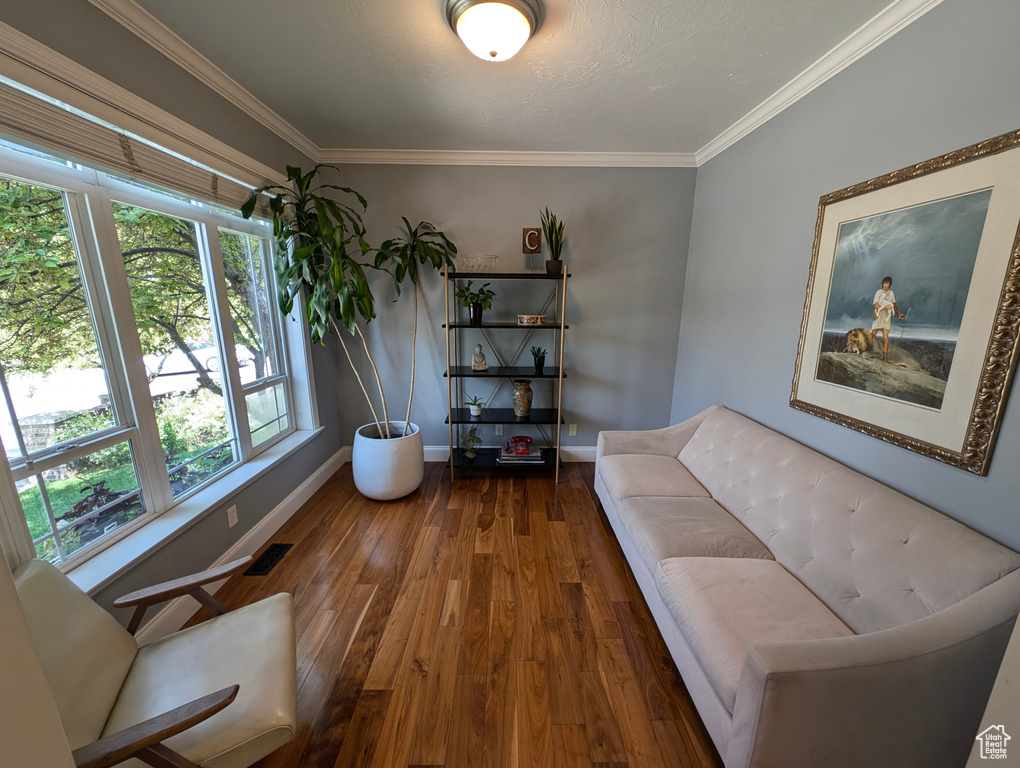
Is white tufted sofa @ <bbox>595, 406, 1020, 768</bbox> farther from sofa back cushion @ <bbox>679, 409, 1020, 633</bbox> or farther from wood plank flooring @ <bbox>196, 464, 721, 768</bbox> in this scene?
wood plank flooring @ <bbox>196, 464, 721, 768</bbox>

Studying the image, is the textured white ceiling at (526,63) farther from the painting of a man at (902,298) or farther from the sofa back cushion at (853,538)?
the sofa back cushion at (853,538)

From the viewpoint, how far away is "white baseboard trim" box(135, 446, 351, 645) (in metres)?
1.56

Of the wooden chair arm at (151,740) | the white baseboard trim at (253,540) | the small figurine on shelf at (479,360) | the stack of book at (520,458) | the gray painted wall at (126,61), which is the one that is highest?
the gray painted wall at (126,61)

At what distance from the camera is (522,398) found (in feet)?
9.75

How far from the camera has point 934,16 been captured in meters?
1.28

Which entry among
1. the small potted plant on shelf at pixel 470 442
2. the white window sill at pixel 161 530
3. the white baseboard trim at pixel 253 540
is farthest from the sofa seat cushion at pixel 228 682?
the small potted plant on shelf at pixel 470 442

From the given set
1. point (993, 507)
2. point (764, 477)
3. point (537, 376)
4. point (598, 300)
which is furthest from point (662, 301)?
point (993, 507)

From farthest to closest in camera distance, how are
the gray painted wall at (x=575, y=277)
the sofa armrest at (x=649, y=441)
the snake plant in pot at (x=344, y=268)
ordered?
the gray painted wall at (x=575, y=277), the sofa armrest at (x=649, y=441), the snake plant in pot at (x=344, y=268)

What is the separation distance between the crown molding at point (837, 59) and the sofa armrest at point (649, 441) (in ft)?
5.77

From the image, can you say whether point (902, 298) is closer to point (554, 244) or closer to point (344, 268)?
point (554, 244)

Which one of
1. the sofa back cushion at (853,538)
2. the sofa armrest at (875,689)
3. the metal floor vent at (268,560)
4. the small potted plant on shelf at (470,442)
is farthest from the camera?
the small potted plant on shelf at (470,442)

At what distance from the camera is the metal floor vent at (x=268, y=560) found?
1988 mm

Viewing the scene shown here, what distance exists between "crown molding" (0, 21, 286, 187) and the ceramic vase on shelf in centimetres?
219

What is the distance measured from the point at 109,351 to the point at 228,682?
1.35m
